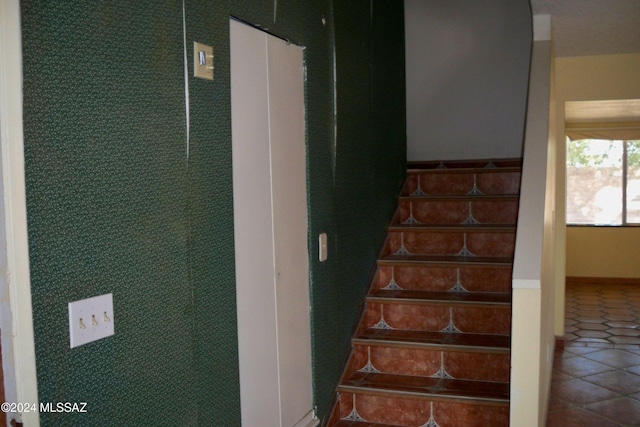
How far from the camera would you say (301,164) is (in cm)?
272

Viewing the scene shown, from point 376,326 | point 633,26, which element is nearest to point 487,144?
point 633,26

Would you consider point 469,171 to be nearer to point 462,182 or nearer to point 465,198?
point 462,182

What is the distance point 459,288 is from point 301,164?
1.51 metres

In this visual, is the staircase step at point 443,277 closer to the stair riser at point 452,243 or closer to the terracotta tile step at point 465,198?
the stair riser at point 452,243

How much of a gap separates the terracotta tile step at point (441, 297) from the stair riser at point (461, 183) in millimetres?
1038

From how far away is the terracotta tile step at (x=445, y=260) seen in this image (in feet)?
11.9

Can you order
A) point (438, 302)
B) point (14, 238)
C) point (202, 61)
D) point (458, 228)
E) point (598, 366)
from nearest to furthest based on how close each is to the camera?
point (14, 238) < point (202, 61) < point (438, 302) < point (458, 228) < point (598, 366)

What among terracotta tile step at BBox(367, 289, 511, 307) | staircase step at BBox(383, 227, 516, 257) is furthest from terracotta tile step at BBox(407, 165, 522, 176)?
terracotta tile step at BBox(367, 289, 511, 307)

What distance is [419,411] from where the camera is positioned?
3.03m

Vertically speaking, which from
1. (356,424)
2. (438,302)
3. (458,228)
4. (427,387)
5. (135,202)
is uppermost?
(135,202)

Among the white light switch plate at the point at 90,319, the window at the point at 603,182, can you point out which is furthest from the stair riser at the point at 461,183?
the window at the point at 603,182

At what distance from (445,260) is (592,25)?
1.94m

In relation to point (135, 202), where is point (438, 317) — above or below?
below

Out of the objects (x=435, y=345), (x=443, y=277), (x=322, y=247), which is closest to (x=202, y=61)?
(x=322, y=247)
